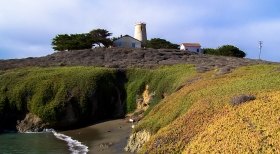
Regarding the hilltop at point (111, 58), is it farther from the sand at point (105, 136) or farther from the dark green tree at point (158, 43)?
the sand at point (105, 136)

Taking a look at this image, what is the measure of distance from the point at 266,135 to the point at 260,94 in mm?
8061

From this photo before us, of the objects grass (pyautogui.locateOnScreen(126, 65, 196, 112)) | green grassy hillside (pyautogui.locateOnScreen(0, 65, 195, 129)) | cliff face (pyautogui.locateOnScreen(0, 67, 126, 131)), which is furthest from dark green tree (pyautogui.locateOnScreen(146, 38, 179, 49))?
cliff face (pyautogui.locateOnScreen(0, 67, 126, 131))

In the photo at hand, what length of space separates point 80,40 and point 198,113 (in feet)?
295

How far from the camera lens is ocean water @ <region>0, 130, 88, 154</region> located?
43531 mm

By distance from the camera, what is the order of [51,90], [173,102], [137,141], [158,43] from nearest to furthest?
1. [137,141]
2. [173,102]
3. [51,90]
4. [158,43]

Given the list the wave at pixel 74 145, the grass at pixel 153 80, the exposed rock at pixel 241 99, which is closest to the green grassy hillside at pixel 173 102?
the grass at pixel 153 80

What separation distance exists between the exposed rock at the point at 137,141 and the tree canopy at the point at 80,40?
8031 centimetres

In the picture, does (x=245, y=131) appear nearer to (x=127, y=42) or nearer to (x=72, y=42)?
(x=72, y=42)

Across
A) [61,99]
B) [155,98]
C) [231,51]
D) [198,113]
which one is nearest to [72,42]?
[231,51]

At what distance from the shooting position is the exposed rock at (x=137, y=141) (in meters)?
33.5

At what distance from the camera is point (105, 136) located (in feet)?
167

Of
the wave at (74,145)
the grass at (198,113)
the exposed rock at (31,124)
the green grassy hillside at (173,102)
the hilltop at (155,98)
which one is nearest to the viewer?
the green grassy hillside at (173,102)

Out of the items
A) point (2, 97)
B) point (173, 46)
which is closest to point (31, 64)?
point (2, 97)

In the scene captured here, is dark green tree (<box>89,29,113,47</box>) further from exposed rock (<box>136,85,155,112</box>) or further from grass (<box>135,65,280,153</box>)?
grass (<box>135,65,280,153</box>)
